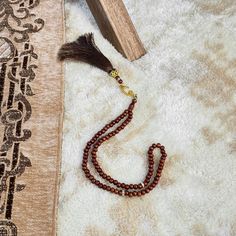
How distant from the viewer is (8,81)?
1.06m

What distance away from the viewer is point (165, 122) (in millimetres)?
994

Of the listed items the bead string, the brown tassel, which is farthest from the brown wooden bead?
the brown tassel

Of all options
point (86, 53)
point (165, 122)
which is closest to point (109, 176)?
point (165, 122)

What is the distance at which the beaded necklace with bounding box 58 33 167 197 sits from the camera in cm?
91

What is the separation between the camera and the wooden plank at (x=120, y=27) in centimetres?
108

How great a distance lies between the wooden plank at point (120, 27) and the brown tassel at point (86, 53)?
54 millimetres

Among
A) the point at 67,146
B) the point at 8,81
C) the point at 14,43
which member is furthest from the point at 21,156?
the point at 14,43

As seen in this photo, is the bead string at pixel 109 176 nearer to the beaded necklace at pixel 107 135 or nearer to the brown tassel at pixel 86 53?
the beaded necklace at pixel 107 135

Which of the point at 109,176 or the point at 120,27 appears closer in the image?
the point at 109,176

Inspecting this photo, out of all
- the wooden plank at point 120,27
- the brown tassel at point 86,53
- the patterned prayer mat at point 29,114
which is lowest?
the patterned prayer mat at point 29,114

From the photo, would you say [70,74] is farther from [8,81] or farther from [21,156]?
[21,156]

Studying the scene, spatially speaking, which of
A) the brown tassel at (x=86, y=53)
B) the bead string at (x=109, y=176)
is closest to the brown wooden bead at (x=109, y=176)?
the bead string at (x=109, y=176)

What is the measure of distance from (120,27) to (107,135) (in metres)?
0.29

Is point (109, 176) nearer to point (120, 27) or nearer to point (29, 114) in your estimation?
point (29, 114)
